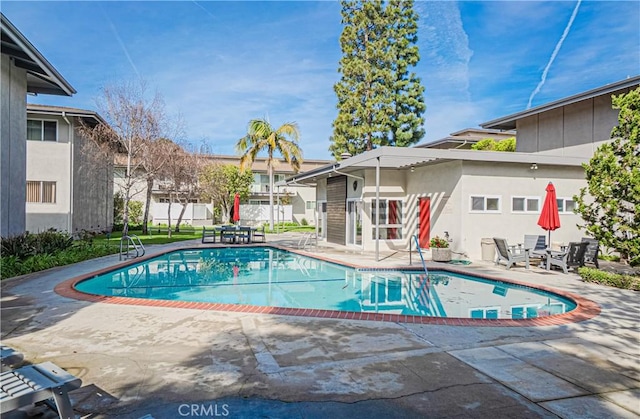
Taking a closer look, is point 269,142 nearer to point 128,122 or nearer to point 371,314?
point 128,122

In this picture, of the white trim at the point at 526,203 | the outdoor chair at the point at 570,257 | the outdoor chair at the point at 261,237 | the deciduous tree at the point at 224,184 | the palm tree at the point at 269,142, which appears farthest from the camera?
the deciduous tree at the point at 224,184

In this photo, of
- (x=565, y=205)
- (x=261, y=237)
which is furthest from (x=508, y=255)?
(x=261, y=237)

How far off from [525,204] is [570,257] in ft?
12.3

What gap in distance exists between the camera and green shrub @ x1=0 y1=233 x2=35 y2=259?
35.1ft

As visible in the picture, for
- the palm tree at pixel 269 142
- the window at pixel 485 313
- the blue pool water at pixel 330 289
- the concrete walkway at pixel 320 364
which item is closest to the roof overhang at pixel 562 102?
the blue pool water at pixel 330 289

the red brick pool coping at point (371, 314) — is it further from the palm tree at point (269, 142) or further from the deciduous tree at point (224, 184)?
the deciduous tree at point (224, 184)

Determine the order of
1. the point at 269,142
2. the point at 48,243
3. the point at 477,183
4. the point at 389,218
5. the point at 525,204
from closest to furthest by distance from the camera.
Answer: the point at 48,243
the point at 477,183
the point at 525,204
the point at 389,218
the point at 269,142

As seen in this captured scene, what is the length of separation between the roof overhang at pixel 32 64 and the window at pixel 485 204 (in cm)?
1427

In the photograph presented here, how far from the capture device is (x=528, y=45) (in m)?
22.2

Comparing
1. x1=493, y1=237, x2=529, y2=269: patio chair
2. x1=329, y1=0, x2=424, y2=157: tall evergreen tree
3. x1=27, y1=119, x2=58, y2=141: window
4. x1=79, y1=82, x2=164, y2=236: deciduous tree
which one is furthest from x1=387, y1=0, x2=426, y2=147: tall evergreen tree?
x1=27, y1=119, x2=58, y2=141: window

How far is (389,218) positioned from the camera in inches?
711

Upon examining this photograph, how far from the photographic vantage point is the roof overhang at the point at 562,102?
46.3 feet

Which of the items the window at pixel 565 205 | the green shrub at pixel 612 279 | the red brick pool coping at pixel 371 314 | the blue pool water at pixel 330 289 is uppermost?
the window at pixel 565 205

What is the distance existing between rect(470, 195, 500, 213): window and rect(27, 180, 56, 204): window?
18.5 metres
